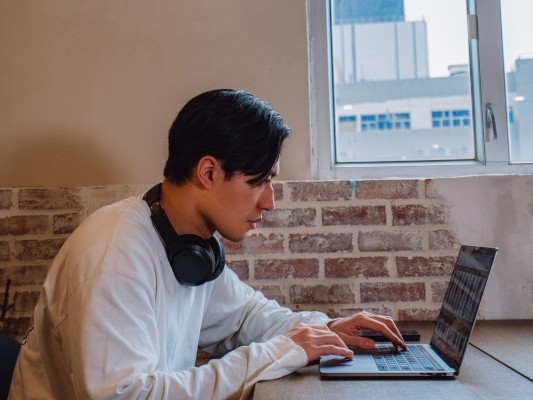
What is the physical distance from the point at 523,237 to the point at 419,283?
39 cm

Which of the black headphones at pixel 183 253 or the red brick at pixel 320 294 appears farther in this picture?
the red brick at pixel 320 294

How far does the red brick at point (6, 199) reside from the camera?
6.19ft

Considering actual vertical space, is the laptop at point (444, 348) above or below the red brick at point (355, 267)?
below

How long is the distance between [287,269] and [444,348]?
724 millimetres

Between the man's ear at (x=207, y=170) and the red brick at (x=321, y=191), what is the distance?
2.18 feet

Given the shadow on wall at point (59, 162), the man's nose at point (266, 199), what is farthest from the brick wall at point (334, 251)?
the man's nose at point (266, 199)

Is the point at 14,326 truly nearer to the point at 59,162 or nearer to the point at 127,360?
the point at 59,162

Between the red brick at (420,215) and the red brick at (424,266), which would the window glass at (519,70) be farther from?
the red brick at (424,266)

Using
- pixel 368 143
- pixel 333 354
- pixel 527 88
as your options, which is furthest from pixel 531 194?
pixel 333 354

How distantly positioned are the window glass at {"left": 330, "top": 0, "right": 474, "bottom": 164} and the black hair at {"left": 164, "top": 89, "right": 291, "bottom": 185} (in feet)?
2.66

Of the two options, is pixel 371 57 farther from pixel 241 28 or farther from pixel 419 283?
pixel 419 283

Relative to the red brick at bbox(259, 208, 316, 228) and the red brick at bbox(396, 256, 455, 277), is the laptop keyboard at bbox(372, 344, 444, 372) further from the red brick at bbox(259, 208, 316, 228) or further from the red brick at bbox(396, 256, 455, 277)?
the red brick at bbox(259, 208, 316, 228)

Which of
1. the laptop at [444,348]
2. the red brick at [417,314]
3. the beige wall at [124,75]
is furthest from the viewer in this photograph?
the beige wall at [124,75]

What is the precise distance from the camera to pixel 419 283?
1823 mm
